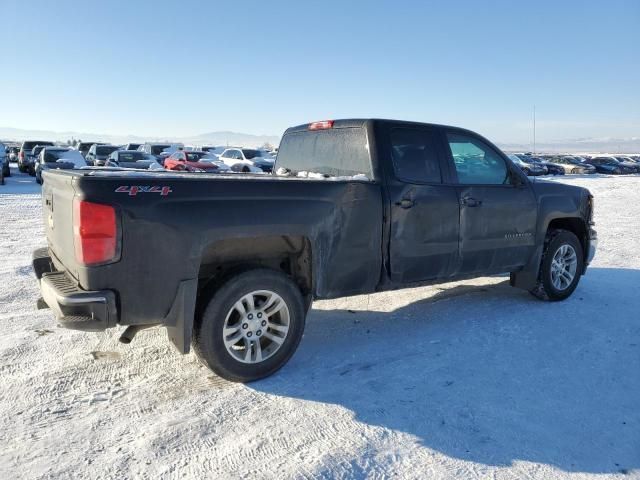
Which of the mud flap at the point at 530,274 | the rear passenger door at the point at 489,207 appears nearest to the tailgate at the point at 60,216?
the rear passenger door at the point at 489,207

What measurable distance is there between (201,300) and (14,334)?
2007 millimetres

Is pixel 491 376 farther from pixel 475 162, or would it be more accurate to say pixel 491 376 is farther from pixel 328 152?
pixel 328 152

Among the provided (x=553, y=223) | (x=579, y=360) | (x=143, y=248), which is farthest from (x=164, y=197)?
(x=553, y=223)

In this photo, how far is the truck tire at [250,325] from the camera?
3.60 meters

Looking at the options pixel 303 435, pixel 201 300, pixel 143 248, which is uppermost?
pixel 143 248

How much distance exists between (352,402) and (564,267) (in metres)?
3.57

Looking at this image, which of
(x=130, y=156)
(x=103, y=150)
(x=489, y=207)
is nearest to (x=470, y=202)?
(x=489, y=207)

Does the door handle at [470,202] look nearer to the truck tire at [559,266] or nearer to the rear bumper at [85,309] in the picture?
the truck tire at [559,266]

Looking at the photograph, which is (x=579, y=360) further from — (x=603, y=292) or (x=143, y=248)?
(x=143, y=248)

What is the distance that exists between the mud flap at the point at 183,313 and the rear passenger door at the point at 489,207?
8.45ft

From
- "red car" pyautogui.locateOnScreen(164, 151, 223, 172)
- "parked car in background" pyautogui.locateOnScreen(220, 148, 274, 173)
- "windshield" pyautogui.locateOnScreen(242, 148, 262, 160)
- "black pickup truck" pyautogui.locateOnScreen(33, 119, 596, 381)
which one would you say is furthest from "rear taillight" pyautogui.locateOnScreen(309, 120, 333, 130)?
"windshield" pyautogui.locateOnScreen(242, 148, 262, 160)

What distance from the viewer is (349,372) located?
3953 mm

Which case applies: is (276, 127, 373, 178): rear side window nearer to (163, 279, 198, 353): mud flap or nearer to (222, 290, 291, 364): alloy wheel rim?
(222, 290, 291, 364): alloy wheel rim

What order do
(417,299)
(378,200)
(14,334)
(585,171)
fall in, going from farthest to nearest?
(585,171) < (417,299) < (14,334) < (378,200)
